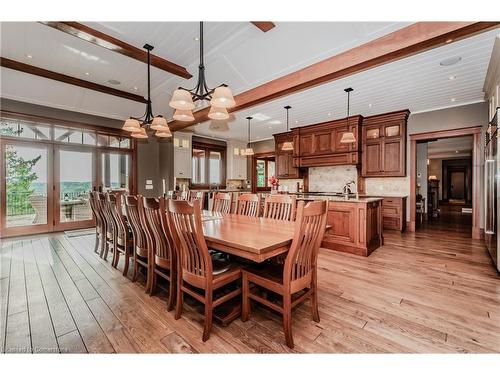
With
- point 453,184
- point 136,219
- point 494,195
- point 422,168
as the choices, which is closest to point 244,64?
point 136,219

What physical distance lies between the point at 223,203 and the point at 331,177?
4.39m

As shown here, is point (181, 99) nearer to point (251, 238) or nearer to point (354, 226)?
point (251, 238)

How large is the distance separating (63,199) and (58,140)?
138cm

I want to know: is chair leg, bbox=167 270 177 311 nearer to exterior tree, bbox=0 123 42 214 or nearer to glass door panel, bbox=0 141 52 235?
glass door panel, bbox=0 141 52 235

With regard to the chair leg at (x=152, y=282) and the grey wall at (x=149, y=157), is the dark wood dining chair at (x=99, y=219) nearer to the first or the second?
the chair leg at (x=152, y=282)

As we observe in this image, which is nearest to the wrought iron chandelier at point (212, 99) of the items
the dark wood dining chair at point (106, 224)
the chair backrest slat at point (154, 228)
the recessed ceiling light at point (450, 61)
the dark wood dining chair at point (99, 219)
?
the chair backrest slat at point (154, 228)

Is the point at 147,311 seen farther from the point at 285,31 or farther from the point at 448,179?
the point at 448,179

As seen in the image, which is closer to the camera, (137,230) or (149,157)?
(137,230)

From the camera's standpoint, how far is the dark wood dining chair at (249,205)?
3.07 meters

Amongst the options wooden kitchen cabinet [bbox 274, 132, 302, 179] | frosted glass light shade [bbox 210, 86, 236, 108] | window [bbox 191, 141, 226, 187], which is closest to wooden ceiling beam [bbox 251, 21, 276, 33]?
frosted glass light shade [bbox 210, 86, 236, 108]

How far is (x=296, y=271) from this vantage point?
176 centimetres

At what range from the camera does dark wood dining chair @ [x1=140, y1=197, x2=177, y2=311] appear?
2.02 metres

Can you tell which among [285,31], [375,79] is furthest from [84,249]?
[375,79]

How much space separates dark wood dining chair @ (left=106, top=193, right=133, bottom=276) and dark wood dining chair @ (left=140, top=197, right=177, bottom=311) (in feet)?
2.26
